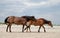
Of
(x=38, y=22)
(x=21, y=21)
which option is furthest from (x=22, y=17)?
(x=38, y=22)

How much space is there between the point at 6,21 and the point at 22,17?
6.00 feet

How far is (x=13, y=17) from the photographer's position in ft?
79.3

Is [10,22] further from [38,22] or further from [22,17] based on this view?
[38,22]

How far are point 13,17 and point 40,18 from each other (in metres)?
3.75

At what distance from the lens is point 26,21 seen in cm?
2425

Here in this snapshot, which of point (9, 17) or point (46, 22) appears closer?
point (9, 17)

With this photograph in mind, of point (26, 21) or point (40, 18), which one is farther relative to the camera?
point (40, 18)

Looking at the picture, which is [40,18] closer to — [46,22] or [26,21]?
[46,22]

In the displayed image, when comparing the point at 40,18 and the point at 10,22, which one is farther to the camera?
the point at 40,18

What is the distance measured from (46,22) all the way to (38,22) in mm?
1148

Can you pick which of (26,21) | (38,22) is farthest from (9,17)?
(38,22)

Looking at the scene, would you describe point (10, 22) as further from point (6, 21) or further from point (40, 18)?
point (40, 18)

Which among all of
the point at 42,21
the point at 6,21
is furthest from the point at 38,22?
the point at 6,21

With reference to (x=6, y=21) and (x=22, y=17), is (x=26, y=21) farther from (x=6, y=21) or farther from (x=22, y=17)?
(x=6, y=21)
